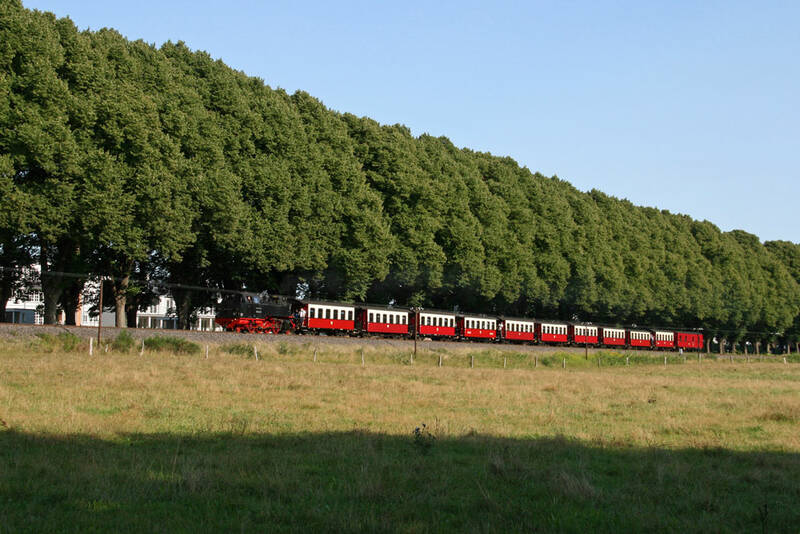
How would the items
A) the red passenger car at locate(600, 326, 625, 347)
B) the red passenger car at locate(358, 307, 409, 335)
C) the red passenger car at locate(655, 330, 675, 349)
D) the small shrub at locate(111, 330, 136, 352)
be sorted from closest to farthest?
the small shrub at locate(111, 330, 136, 352) → the red passenger car at locate(358, 307, 409, 335) → the red passenger car at locate(600, 326, 625, 347) → the red passenger car at locate(655, 330, 675, 349)

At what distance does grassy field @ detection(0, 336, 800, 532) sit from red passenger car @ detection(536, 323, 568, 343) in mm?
47169

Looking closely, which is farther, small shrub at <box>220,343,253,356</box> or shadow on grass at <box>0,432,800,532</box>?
small shrub at <box>220,343,253,356</box>

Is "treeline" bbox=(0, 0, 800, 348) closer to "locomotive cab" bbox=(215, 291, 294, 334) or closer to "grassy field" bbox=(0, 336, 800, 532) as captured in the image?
"locomotive cab" bbox=(215, 291, 294, 334)

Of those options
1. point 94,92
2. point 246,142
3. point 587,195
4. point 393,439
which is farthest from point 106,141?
point 587,195

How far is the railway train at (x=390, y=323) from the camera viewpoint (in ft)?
179

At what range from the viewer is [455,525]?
9039 mm

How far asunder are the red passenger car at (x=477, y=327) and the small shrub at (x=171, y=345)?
3464 cm

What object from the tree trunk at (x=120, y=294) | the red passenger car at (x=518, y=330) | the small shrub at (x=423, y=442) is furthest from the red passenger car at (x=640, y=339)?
the small shrub at (x=423, y=442)

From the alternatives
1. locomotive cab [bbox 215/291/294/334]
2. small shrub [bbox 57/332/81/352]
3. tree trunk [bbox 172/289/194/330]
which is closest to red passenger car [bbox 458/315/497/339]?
locomotive cab [bbox 215/291/294/334]

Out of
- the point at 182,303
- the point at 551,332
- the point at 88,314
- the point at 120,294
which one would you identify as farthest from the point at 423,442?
the point at 551,332

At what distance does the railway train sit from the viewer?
179 feet

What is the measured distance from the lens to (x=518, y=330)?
245ft

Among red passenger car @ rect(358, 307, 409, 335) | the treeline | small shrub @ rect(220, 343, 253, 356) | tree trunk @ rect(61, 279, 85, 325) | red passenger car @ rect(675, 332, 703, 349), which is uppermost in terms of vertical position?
the treeline

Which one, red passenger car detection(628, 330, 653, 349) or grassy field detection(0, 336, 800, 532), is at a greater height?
grassy field detection(0, 336, 800, 532)
